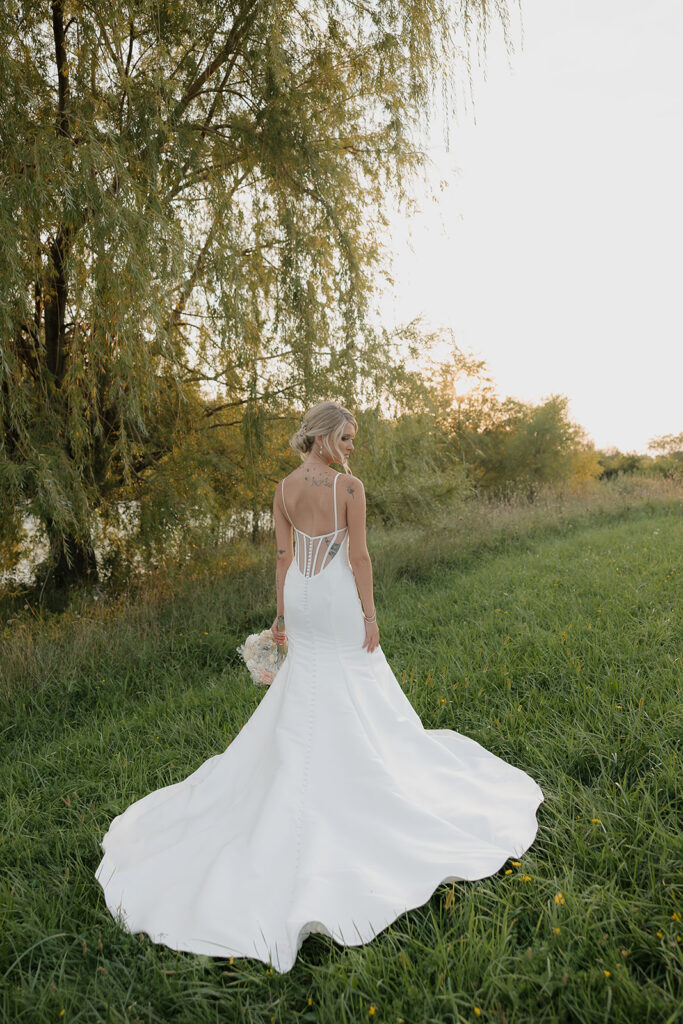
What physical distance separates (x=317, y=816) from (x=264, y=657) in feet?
3.31

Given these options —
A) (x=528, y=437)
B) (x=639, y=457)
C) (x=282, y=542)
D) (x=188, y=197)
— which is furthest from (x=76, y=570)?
(x=639, y=457)

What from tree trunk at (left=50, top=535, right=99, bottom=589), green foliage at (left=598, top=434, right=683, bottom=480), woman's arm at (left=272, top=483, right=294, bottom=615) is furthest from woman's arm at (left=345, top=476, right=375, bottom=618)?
green foliage at (left=598, top=434, right=683, bottom=480)

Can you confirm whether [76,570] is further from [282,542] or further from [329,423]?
[329,423]

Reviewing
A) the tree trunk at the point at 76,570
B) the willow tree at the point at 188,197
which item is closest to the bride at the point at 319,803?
the willow tree at the point at 188,197

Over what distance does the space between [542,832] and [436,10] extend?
20.7 ft

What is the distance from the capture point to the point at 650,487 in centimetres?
1406

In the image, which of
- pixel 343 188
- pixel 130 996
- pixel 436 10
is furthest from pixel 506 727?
pixel 436 10

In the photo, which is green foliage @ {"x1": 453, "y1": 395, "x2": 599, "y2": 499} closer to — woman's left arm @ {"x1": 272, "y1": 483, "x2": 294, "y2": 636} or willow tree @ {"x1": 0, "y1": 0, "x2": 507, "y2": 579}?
willow tree @ {"x1": 0, "y1": 0, "x2": 507, "y2": 579}

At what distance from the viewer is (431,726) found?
390 cm

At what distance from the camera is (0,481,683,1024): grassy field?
2.01m

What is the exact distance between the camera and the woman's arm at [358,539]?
3061mm

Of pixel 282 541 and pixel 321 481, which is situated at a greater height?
pixel 321 481

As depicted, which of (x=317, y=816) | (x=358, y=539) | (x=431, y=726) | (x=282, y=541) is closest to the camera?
(x=317, y=816)

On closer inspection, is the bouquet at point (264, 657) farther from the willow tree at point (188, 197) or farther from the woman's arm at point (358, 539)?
the willow tree at point (188, 197)
